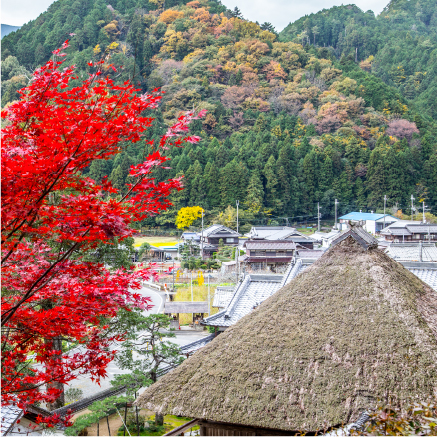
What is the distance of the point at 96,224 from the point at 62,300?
82 centimetres

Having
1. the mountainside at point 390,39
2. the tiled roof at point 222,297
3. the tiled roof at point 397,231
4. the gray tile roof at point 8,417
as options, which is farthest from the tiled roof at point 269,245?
the mountainside at point 390,39

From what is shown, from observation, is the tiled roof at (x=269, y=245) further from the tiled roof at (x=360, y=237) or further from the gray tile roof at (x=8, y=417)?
the gray tile roof at (x=8, y=417)

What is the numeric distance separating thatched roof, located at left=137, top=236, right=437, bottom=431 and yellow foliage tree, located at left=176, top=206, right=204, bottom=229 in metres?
35.4

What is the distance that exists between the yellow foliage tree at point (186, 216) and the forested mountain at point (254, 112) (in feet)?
5.18

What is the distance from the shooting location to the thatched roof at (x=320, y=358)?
4441 millimetres

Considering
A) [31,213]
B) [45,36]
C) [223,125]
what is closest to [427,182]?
[223,125]

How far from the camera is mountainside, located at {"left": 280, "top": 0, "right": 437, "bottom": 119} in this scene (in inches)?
3061

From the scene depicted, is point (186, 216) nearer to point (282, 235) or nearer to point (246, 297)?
point (282, 235)

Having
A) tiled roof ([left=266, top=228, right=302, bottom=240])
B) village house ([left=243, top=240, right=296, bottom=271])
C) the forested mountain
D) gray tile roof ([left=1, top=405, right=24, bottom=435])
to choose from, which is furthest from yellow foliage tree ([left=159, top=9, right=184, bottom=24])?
gray tile roof ([left=1, top=405, right=24, bottom=435])

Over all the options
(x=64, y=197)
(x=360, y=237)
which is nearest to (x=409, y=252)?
(x=360, y=237)

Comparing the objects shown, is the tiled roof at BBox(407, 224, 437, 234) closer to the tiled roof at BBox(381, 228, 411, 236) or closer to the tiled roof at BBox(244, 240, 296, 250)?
the tiled roof at BBox(381, 228, 411, 236)

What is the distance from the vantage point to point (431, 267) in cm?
990

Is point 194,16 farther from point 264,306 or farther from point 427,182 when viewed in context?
point 264,306

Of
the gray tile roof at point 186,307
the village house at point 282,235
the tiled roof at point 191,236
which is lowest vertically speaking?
the gray tile roof at point 186,307
